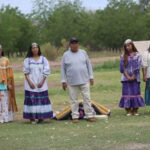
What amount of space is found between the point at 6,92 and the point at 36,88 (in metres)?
1.06

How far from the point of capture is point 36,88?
11.2 metres

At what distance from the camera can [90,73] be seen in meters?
11.2

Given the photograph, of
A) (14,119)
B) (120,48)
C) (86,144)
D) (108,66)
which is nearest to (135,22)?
(120,48)

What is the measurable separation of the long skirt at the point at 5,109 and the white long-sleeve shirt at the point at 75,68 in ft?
5.26

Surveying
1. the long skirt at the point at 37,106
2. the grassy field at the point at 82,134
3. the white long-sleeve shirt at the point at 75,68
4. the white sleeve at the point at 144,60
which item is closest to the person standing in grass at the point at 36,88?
the long skirt at the point at 37,106

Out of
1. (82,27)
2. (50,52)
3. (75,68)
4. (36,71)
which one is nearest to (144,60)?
(75,68)

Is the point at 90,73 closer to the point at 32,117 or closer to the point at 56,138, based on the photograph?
the point at 32,117

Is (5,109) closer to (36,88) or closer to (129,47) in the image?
(36,88)

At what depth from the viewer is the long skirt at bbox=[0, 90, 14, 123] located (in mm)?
11742

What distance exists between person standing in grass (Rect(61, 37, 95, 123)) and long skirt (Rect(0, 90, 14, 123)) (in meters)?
1.58

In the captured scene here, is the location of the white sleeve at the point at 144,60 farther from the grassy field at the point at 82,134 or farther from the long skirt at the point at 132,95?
the grassy field at the point at 82,134

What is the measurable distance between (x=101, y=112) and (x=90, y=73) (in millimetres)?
1177

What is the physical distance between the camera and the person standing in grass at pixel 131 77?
11.7 m

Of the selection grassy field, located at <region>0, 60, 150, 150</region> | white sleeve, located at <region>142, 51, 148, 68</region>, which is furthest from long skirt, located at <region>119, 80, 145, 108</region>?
white sleeve, located at <region>142, 51, 148, 68</region>
